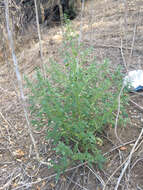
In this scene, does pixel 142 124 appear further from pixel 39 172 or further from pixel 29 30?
pixel 29 30

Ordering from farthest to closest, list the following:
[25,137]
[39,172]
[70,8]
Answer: [70,8] → [25,137] → [39,172]

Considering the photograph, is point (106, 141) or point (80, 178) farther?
point (106, 141)

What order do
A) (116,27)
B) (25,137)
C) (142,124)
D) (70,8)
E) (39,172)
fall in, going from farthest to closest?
(70,8) → (116,27) → (25,137) → (142,124) → (39,172)

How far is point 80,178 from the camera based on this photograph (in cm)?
161

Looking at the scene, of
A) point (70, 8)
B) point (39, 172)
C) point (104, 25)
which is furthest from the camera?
point (70, 8)

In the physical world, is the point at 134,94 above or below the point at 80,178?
above

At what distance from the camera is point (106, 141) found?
6.12 feet

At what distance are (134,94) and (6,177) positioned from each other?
1.67 meters

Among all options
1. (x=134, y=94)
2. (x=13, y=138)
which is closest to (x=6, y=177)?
(x=13, y=138)

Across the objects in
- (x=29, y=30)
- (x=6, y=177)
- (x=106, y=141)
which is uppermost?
(x=29, y=30)

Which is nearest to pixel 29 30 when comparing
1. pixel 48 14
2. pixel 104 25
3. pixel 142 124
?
pixel 104 25

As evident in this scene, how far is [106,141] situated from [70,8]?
20.3 ft

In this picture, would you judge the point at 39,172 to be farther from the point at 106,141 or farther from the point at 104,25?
the point at 104,25

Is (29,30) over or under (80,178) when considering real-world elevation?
over
